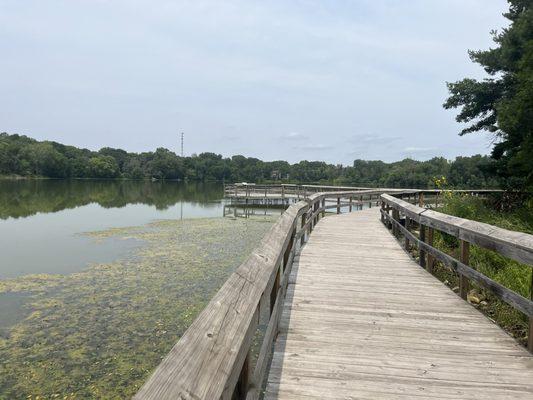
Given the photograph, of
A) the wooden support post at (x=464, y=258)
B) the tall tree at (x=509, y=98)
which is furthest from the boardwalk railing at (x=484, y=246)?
the tall tree at (x=509, y=98)

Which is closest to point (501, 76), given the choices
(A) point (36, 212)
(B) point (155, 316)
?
(B) point (155, 316)

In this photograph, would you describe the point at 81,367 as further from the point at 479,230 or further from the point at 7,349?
the point at 479,230

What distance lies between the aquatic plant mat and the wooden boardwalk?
99.7 inches

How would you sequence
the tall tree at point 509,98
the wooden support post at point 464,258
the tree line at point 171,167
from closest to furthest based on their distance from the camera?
1. the wooden support post at point 464,258
2. the tall tree at point 509,98
3. the tree line at point 171,167

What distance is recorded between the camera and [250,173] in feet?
365

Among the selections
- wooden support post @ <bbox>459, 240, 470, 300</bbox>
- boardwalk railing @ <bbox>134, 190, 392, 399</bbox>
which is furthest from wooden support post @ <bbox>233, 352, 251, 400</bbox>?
wooden support post @ <bbox>459, 240, 470, 300</bbox>

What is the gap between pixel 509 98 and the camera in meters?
18.6

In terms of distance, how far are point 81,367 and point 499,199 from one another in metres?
18.7

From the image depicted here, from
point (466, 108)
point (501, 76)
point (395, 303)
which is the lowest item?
point (395, 303)

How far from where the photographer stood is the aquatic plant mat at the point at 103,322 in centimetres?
507

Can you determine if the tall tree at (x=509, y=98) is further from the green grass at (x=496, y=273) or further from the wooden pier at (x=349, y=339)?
the wooden pier at (x=349, y=339)

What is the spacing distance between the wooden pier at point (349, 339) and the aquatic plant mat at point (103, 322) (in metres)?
1.87

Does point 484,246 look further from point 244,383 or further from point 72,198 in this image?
point 72,198

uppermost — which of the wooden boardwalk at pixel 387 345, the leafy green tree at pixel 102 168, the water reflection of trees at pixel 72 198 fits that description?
the leafy green tree at pixel 102 168
